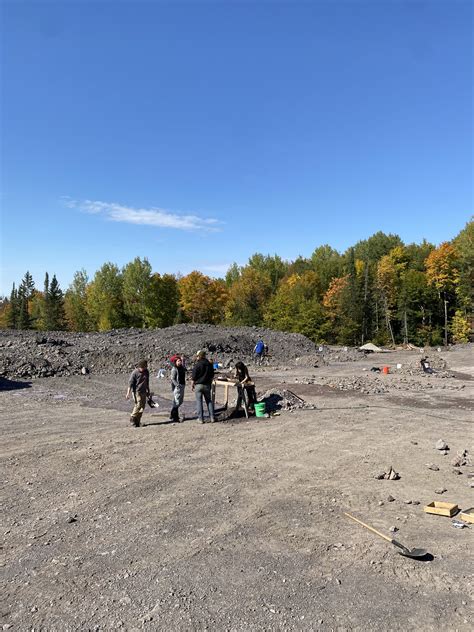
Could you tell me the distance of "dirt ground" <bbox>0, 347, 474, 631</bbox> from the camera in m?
4.61

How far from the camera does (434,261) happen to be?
65500 millimetres

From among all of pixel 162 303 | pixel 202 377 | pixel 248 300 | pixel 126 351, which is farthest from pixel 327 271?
pixel 202 377

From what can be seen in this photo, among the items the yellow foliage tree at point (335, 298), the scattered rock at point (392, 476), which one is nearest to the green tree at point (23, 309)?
the yellow foliage tree at point (335, 298)

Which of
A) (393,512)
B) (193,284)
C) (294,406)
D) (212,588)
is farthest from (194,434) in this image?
(193,284)

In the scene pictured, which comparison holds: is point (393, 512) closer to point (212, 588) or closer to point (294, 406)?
point (212, 588)

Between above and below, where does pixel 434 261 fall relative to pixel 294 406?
above

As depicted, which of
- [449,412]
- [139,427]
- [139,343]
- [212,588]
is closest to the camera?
[212,588]

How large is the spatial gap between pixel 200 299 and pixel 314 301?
57.2 feet

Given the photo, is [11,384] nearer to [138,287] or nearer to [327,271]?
[138,287]

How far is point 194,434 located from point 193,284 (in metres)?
57.5

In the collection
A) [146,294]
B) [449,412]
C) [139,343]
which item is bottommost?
[449,412]

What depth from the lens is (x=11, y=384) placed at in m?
20.0

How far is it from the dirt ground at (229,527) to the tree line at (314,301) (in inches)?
1852

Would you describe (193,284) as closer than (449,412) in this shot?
No
